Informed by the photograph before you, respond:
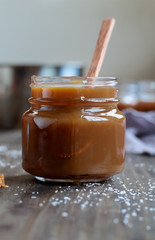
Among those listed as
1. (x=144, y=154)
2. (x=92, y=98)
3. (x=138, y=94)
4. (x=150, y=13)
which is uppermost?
(x=150, y=13)

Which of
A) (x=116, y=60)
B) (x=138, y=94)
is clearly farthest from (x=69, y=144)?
(x=116, y=60)

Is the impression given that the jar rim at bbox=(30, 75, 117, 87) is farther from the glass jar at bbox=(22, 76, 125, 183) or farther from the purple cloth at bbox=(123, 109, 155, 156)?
the purple cloth at bbox=(123, 109, 155, 156)

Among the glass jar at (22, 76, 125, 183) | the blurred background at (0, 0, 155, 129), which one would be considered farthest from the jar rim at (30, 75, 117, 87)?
the blurred background at (0, 0, 155, 129)

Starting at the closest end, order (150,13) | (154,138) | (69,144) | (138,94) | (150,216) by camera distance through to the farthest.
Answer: (150,216) → (69,144) → (154,138) → (138,94) → (150,13)

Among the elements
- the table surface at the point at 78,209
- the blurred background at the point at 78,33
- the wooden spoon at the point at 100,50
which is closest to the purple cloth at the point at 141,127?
the table surface at the point at 78,209

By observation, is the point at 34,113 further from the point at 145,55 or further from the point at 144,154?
the point at 145,55

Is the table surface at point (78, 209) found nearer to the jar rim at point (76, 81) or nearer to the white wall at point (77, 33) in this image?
the jar rim at point (76, 81)
